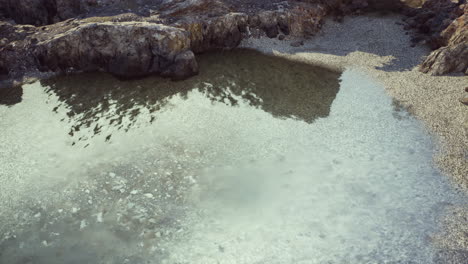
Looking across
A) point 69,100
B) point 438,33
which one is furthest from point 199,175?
point 438,33

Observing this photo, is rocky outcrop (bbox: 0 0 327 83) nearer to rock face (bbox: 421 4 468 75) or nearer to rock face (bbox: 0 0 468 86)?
rock face (bbox: 0 0 468 86)

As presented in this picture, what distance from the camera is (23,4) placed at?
138ft

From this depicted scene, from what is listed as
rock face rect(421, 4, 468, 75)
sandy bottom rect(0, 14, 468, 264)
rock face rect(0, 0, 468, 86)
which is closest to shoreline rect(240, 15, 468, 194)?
sandy bottom rect(0, 14, 468, 264)

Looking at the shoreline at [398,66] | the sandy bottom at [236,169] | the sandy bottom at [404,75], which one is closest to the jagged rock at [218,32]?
the shoreline at [398,66]

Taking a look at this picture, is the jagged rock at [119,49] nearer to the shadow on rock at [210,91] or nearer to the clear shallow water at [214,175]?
the shadow on rock at [210,91]

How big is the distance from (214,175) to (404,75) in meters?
23.5

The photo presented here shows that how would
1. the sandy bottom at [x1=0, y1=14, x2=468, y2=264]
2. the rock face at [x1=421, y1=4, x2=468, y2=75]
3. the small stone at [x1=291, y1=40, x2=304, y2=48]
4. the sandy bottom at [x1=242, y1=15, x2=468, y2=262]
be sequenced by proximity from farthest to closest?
the small stone at [x1=291, y1=40, x2=304, y2=48], the rock face at [x1=421, y1=4, x2=468, y2=75], the sandy bottom at [x1=242, y1=15, x2=468, y2=262], the sandy bottom at [x1=0, y1=14, x2=468, y2=264]

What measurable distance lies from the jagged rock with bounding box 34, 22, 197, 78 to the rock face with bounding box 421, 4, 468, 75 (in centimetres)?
2410

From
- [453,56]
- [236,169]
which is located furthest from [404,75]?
[236,169]

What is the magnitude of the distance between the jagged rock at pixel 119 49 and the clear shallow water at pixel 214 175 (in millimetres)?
2475

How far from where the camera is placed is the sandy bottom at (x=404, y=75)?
2089 centimetres

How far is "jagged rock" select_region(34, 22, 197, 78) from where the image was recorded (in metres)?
33.4

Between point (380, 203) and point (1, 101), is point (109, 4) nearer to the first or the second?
point (1, 101)

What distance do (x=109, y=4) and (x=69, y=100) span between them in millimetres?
17082
